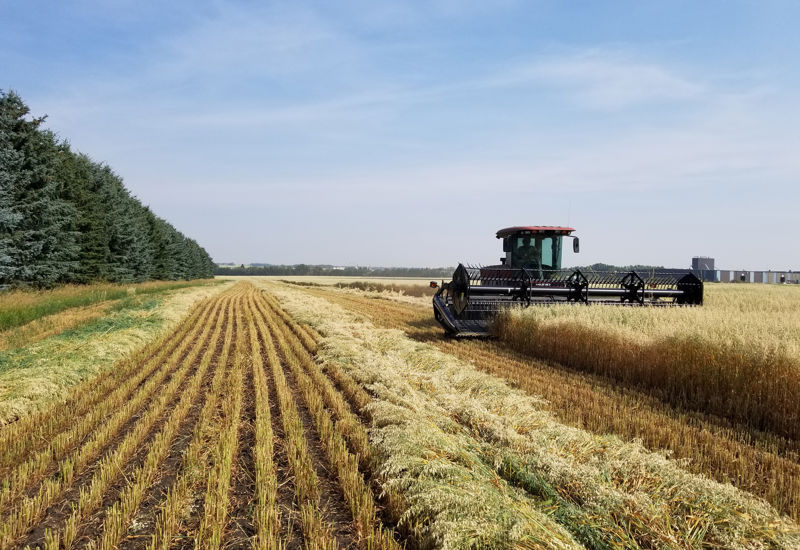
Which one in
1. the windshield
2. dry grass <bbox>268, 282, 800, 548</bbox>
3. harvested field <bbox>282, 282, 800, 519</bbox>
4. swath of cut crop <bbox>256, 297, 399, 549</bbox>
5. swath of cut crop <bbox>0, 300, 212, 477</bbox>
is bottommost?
swath of cut crop <bbox>0, 300, 212, 477</bbox>

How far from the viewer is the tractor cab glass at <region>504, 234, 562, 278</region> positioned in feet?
42.4

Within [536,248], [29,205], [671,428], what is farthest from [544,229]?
[29,205]

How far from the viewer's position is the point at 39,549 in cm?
281

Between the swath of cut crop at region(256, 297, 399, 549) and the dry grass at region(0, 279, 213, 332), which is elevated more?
the dry grass at region(0, 279, 213, 332)

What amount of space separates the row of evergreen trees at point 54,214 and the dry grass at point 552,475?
1920cm

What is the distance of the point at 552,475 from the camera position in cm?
344

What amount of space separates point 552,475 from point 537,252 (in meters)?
10.1

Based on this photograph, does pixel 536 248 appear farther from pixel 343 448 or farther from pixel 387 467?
pixel 387 467

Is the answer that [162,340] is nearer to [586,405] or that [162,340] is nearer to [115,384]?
[115,384]

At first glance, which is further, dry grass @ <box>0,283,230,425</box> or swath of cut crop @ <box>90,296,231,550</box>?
dry grass @ <box>0,283,230,425</box>

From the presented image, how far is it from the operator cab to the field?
6.16 meters

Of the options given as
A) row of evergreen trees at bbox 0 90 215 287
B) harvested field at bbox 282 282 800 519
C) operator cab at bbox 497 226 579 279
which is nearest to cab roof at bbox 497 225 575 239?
operator cab at bbox 497 226 579 279

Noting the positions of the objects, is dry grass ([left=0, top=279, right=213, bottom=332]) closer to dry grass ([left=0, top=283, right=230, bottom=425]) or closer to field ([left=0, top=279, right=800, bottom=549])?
dry grass ([left=0, top=283, right=230, bottom=425])

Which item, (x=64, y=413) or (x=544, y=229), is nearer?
(x=64, y=413)
